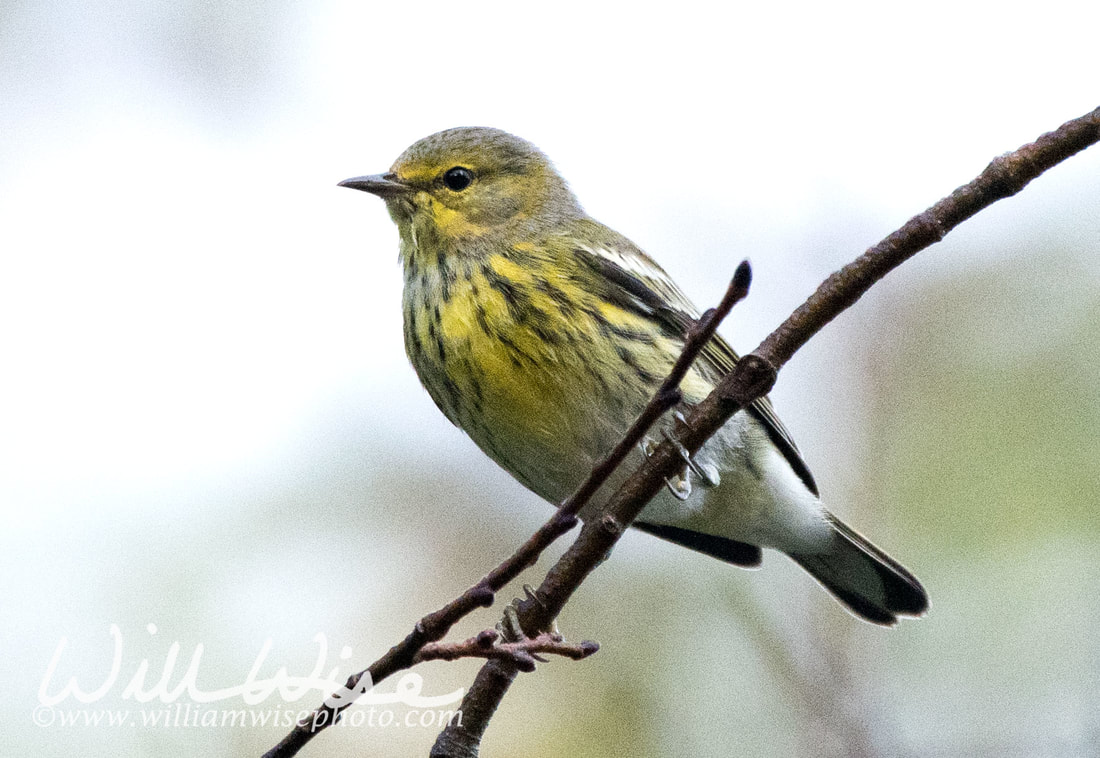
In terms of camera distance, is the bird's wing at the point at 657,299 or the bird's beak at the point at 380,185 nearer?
the bird's wing at the point at 657,299

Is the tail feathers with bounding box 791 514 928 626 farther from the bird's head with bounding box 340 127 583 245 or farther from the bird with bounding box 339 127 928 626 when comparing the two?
the bird's head with bounding box 340 127 583 245

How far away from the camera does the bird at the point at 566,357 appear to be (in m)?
4.05

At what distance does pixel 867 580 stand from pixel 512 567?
3.36 metres

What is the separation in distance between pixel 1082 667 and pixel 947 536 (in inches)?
85.4

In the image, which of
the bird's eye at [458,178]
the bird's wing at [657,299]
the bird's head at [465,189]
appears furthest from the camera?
the bird's eye at [458,178]

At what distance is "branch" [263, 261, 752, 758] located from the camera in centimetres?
184

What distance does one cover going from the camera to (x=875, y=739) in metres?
2.82

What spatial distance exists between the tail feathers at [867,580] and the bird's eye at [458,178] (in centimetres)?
212

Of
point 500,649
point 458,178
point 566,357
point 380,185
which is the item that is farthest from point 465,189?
point 500,649

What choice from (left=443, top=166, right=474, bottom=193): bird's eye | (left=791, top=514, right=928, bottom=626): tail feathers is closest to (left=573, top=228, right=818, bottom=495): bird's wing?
(left=791, top=514, right=928, bottom=626): tail feathers

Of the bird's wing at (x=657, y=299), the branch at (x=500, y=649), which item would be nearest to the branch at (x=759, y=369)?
the branch at (x=500, y=649)

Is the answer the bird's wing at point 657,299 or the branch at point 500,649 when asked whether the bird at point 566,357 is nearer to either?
the bird's wing at point 657,299

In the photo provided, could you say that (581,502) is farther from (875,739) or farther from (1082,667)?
(1082,667)

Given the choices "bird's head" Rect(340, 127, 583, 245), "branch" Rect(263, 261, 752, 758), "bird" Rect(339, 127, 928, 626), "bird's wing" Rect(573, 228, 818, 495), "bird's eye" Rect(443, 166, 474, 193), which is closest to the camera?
"branch" Rect(263, 261, 752, 758)
